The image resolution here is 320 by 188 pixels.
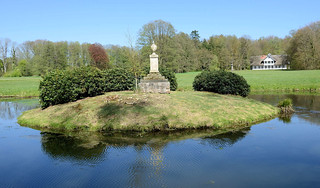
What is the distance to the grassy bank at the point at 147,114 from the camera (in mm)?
11219

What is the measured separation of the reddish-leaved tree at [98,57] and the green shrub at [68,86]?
142ft

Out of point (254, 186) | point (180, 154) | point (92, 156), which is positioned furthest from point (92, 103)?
point (254, 186)

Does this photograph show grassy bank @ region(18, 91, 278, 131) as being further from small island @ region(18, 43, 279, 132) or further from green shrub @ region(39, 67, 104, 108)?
green shrub @ region(39, 67, 104, 108)

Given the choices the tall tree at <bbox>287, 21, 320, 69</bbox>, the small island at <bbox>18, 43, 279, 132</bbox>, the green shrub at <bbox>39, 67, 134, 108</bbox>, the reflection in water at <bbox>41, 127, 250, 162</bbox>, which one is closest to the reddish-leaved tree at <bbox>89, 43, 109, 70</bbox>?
the green shrub at <bbox>39, 67, 134, 108</bbox>

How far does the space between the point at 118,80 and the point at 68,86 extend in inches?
170

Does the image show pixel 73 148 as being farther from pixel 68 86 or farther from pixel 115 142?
pixel 68 86

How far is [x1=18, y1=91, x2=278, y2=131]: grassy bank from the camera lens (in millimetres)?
11219

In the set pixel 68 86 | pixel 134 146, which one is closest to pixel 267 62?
pixel 68 86

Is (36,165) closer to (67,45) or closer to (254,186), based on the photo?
(254,186)

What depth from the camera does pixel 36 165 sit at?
7.18 m

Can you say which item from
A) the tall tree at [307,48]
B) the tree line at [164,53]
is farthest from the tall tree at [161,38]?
the tall tree at [307,48]

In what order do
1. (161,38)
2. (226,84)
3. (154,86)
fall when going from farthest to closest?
(161,38) < (226,84) < (154,86)

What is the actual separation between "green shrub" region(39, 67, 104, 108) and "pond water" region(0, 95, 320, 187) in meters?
3.69

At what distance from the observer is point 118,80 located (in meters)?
18.2
